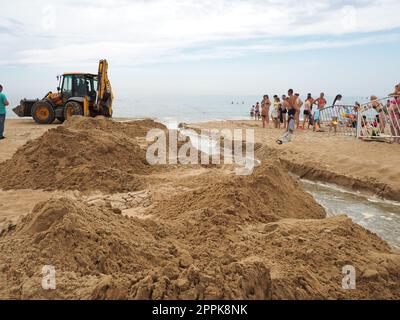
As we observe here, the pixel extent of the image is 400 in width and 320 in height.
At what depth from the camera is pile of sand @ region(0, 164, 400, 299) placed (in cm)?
266

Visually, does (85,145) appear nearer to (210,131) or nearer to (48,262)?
(48,262)

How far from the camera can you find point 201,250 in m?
3.54

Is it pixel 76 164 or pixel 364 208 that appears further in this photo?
pixel 76 164

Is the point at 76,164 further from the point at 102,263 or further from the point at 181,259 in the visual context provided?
the point at 181,259

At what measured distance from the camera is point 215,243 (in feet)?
12.6

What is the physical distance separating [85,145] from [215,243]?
515 cm

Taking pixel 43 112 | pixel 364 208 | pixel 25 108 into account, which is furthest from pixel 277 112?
pixel 25 108

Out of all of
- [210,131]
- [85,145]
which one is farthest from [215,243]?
[210,131]

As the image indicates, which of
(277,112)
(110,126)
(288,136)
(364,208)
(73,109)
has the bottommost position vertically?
(364,208)

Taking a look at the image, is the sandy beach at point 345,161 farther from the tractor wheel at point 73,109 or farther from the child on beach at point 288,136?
the tractor wheel at point 73,109

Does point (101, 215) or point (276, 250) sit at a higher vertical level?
point (101, 215)

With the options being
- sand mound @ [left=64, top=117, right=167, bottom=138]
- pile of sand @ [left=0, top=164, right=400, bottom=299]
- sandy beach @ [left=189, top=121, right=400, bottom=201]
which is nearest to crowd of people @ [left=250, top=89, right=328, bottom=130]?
sandy beach @ [left=189, top=121, right=400, bottom=201]

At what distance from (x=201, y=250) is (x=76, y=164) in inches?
187

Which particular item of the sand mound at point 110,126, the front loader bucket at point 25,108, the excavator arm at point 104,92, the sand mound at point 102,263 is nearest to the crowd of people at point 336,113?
the sand mound at point 110,126
